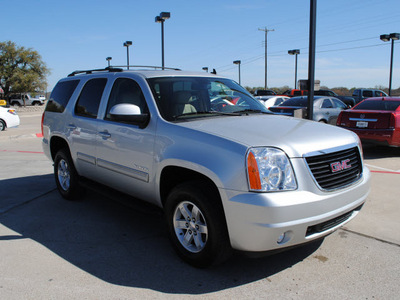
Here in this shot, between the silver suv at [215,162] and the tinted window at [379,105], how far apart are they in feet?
19.9

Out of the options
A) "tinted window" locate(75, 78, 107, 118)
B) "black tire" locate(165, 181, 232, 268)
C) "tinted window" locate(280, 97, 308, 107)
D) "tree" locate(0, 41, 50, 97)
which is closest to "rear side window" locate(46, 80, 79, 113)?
"tinted window" locate(75, 78, 107, 118)

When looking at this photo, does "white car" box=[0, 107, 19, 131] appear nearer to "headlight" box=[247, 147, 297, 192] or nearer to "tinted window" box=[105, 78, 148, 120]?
"tinted window" box=[105, 78, 148, 120]

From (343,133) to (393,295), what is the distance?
5.07 feet

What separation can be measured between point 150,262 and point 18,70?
51.2m

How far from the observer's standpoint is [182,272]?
3457 mm

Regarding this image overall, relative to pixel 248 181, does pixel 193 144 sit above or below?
above

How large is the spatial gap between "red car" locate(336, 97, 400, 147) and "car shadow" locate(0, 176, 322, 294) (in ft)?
19.7

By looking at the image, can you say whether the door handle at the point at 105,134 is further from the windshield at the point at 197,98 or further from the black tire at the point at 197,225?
the black tire at the point at 197,225

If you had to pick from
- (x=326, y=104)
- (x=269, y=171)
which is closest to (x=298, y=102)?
(x=326, y=104)

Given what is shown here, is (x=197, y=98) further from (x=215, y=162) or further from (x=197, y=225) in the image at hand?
(x=197, y=225)

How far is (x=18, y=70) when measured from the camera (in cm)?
4809

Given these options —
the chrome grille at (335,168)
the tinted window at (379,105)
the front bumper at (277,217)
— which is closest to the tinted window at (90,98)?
the front bumper at (277,217)

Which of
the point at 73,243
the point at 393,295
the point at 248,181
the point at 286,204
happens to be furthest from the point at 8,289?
the point at 393,295

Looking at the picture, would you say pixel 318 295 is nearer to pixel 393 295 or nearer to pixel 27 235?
pixel 393 295
